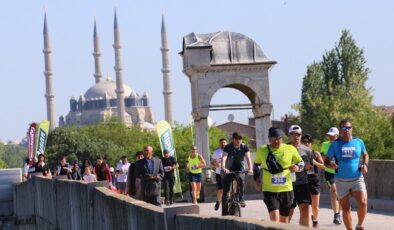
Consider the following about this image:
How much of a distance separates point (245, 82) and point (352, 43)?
69.2 metres

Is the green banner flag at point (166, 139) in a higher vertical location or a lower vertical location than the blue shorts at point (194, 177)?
higher

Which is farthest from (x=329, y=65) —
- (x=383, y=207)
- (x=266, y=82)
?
(x=383, y=207)

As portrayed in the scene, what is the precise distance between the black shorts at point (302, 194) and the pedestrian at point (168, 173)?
1285 centimetres

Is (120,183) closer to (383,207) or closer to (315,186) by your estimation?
(383,207)

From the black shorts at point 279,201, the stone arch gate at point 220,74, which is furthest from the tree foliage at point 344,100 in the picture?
the black shorts at point 279,201

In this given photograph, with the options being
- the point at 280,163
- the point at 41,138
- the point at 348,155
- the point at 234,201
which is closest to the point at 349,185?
the point at 348,155

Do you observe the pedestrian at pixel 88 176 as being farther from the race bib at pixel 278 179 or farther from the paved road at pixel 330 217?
the race bib at pixel 278 179

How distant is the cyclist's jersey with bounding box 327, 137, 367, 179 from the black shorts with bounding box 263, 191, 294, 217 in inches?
42.6

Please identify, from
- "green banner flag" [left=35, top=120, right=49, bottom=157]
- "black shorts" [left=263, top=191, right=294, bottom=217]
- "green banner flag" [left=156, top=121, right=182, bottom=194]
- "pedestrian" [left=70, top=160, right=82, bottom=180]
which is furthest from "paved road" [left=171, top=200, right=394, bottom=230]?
"green banner flag" [left=35, top=120, right=49, bottom=157]

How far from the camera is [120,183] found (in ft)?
108

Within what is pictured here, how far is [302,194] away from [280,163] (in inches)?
63.5

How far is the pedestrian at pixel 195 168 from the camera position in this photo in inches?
1182

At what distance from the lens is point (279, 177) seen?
1562cm

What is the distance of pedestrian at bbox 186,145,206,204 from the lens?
30.0 meters
